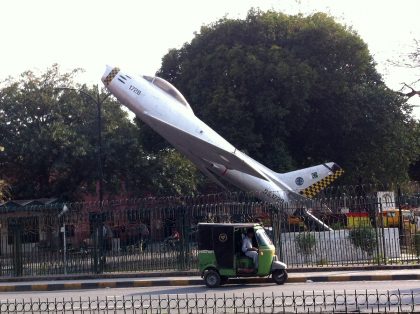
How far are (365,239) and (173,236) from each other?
6.27 metres

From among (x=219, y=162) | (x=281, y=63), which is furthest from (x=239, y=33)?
(x=219, y=162)

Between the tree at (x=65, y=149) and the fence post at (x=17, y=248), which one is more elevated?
the tree at (x=65, y=149)

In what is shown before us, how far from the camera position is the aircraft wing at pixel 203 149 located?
32656 mm

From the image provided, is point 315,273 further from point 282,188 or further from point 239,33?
point 239,33

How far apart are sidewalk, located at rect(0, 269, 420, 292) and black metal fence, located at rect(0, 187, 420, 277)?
1.21m

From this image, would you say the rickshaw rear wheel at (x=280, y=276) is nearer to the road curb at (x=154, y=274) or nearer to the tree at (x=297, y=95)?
the road curb at (x=154, y=274)

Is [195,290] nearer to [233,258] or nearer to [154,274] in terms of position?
[233,258]

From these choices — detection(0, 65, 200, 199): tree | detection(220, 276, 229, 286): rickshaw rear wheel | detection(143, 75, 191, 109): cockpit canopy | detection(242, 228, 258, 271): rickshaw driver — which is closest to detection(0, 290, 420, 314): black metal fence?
detection(220, 276, 229, 286): rickshaw rear wheel

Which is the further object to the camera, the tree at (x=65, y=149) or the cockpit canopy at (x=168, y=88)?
the tree at (x=65, y=149)

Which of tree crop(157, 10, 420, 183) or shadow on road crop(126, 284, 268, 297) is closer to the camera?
shadow on road crop(126, 284, 268, 297)

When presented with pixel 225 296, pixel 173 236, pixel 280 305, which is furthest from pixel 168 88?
pixel 280 305

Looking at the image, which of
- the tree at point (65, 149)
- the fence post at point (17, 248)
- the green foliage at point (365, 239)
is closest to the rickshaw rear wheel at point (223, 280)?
the green foliage at point (365, 239)

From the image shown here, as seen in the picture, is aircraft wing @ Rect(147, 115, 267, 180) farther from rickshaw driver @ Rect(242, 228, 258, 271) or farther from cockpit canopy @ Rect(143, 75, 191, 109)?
rickshaw driver @ Rect(242, 228, 258, 271)

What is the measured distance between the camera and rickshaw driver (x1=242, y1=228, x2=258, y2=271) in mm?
18875
